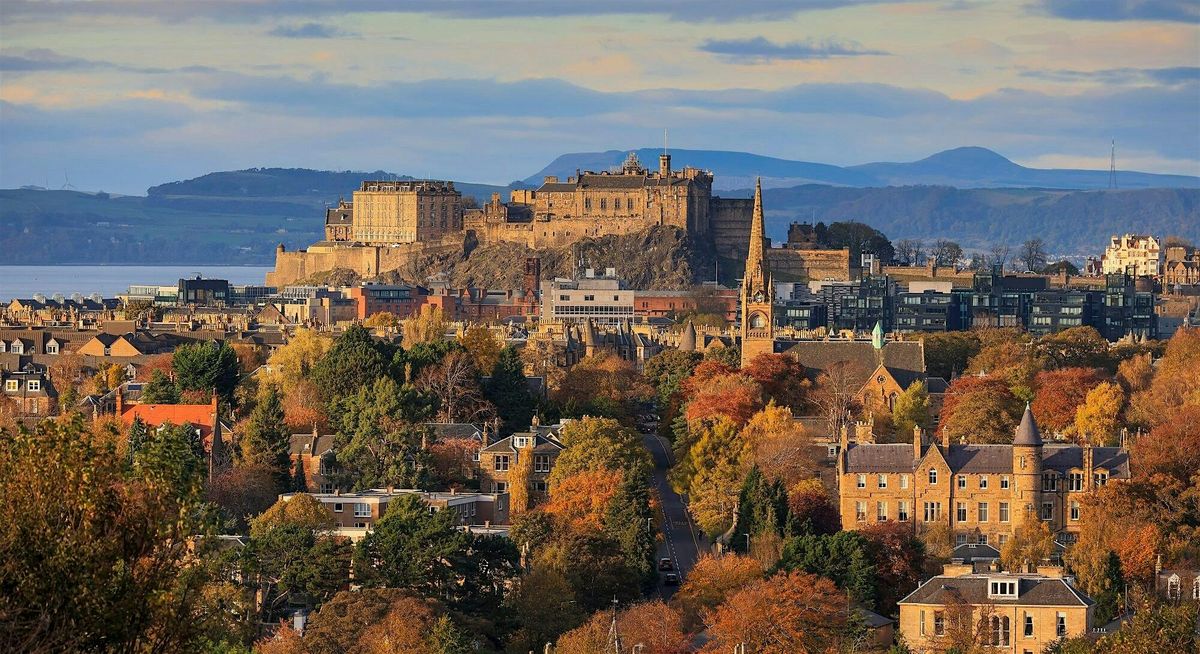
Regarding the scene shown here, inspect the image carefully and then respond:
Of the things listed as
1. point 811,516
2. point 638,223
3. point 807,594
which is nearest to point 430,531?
point 807,594

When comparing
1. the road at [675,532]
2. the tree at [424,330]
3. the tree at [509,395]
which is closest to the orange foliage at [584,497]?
the road at [675,532]

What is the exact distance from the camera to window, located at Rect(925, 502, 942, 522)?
239ft

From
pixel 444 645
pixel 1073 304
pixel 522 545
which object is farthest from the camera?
pixel 1073 304

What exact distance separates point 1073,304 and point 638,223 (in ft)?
133

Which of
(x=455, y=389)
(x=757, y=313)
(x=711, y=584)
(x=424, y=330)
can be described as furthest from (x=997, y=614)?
(x=424, y=330)

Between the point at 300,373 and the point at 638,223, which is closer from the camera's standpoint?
the point at 300,373

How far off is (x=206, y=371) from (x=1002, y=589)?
138ft

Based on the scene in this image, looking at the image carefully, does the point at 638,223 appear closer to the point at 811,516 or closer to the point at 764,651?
the point at 811,516

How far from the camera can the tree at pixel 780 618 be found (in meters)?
56.7

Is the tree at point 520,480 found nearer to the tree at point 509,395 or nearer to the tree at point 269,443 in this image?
the tree at point 269,443

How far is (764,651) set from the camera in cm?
5650

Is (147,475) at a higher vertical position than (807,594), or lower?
higher

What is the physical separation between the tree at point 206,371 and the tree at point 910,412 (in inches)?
860

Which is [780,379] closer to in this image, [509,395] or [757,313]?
[509,395]
